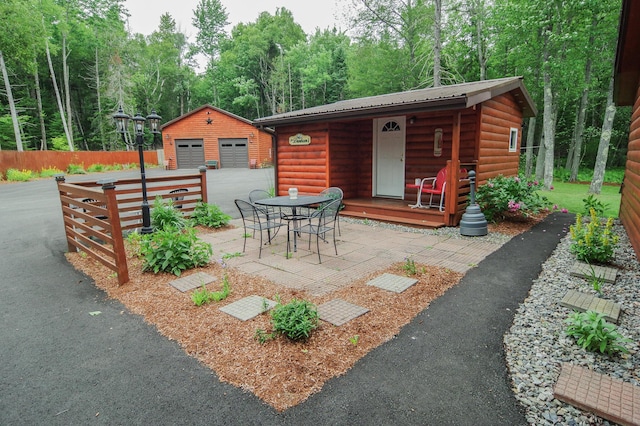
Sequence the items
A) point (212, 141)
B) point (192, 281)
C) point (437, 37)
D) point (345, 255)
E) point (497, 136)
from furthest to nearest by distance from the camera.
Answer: point (212, 141), point (437, 37), point (497, 136), point (345, 255), point (192, 281)

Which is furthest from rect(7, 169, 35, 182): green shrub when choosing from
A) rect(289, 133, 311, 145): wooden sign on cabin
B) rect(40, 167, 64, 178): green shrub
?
rect(289, 133, 311, 145): wooden sign on cabin

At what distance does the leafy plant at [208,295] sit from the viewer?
3166 mm

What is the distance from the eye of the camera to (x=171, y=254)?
4023 millimetres

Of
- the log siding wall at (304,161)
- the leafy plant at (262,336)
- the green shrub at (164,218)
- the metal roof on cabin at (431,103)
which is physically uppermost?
the metal roof on cabin at (431,103)

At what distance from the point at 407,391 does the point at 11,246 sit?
639 centimetres

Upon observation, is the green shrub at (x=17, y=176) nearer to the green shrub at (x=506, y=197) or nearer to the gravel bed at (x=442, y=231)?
the gravel bed at (x=442, y=231)

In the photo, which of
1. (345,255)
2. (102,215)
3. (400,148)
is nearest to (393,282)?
(345,255)

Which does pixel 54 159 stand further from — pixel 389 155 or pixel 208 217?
pixel 389 155

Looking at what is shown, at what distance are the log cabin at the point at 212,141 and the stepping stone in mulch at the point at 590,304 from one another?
19.2 m

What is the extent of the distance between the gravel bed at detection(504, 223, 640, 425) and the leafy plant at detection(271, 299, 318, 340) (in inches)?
53.2

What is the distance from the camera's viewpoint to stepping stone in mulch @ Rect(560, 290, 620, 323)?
2.69 metres

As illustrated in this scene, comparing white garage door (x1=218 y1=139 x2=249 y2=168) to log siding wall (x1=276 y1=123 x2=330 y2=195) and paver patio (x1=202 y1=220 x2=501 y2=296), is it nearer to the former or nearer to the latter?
log siding wall (x1=276 y1=123 x2=330 y2=195)

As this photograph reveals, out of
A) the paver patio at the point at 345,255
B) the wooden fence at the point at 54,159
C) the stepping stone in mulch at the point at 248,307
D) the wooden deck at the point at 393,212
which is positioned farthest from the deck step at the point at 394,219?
the wooden fence at the point at 54,159

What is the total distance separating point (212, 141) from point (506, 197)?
1869 cm
